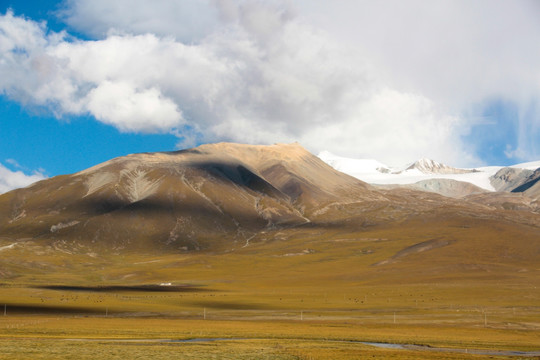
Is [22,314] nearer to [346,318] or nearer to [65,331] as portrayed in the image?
[65,331]

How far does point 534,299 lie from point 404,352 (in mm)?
86614

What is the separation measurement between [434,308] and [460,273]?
311 feet

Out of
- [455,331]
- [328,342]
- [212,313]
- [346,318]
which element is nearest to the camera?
[328,342]

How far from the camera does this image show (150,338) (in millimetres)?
60281

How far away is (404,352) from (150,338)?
27776 mm

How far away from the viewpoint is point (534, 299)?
123 metres

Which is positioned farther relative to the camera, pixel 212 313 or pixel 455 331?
pixel 212 313

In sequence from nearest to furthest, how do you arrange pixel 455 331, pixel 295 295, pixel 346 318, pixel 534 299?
1. pixel 455 331
2. pixel 346 318
3. pixel 534 299
4. pixel 295 295

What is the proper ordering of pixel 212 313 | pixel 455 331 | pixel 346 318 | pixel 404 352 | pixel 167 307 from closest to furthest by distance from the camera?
pixel 404 352, pixel 455 331, pixel 346 318, pixel 212 313, pixel 167 307

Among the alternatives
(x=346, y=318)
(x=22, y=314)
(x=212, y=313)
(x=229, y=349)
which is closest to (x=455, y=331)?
(x=346, y=318)

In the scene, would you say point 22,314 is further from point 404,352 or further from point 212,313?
→ point 404,352

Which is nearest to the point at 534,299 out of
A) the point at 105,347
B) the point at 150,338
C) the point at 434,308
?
the point at 434,308

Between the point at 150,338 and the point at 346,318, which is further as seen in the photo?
the point at 346,318

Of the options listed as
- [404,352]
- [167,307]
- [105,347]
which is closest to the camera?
[105,347]
